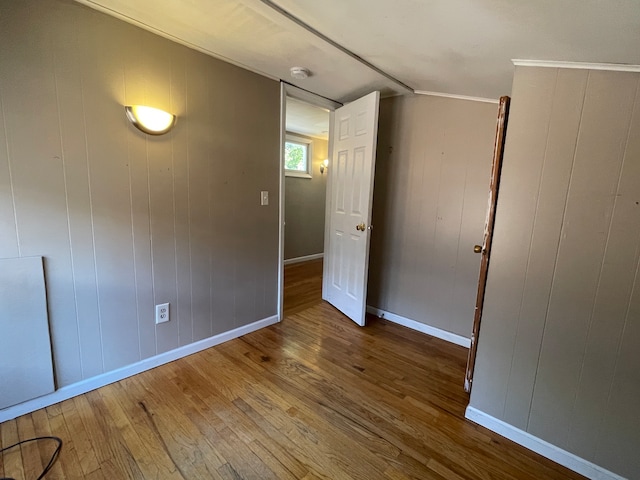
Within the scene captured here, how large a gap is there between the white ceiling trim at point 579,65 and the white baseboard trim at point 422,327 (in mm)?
1964

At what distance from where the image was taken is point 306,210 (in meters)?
5.00

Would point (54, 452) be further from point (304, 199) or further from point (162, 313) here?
point (304, 199)

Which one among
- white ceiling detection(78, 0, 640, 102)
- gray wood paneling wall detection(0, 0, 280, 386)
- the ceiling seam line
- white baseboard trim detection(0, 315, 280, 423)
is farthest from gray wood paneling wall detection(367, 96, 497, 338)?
white baseboard trim detection(0, 315, 280, 423)

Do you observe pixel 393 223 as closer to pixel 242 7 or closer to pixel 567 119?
pixel 567 119

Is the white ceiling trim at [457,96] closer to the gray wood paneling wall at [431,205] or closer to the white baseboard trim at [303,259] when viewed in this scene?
the gray wood paneling wall at [431,205]

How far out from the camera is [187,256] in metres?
2.03

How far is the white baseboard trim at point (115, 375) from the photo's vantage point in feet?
4.97

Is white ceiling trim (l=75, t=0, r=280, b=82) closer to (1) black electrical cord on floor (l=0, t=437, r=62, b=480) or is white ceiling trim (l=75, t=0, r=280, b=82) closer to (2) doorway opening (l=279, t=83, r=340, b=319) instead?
(2) doorway opening (l=279, t=83, r=340, b=319)

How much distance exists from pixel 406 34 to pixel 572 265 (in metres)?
1.31

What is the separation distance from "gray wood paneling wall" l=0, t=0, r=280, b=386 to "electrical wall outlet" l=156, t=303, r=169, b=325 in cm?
4

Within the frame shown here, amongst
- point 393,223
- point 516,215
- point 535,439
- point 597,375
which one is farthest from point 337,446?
point 393,223

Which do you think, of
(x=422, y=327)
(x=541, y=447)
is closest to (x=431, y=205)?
(x=422, y=327)

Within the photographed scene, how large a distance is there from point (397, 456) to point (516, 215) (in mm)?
1283

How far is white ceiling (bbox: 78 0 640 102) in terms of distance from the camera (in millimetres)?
1003
